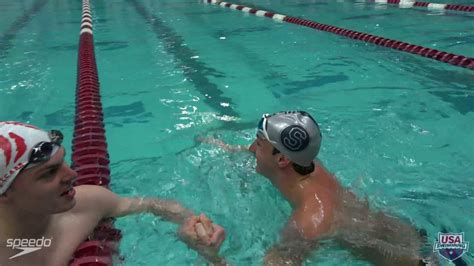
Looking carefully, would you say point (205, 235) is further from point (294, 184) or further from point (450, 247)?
point (450, 247)

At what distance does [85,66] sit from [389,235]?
428cm

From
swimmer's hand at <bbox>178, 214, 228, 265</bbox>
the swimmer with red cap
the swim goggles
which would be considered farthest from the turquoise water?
the swim goggles

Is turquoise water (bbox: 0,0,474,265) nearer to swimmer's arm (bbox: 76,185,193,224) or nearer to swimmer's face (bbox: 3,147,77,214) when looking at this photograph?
swimmer's arm (bbox: 76,185,193,224)

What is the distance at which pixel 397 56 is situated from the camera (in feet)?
19.8

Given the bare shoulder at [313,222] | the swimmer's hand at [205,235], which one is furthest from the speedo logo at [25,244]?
the bare shoulder at [313,222]

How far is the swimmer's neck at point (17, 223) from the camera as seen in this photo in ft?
5.80

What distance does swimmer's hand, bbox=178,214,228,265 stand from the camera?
79.4 inches

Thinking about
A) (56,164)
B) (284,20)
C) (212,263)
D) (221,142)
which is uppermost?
(56,164)

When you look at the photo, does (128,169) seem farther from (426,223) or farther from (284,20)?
(284,20)

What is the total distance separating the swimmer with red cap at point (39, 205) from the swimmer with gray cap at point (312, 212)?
1.40 ft

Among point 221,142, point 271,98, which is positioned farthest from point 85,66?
point 221,142

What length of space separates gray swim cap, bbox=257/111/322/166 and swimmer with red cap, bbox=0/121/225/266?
0.56m

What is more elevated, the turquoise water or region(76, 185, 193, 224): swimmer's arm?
region(76, 185, 193, 224): swimmer's arm

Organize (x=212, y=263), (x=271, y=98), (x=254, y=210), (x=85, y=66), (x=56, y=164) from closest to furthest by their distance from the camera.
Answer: (x=56, y=164)
(x=212, y=263)
(x=254, y=210)
(x=271, y=98)
(x=85, y=66)
